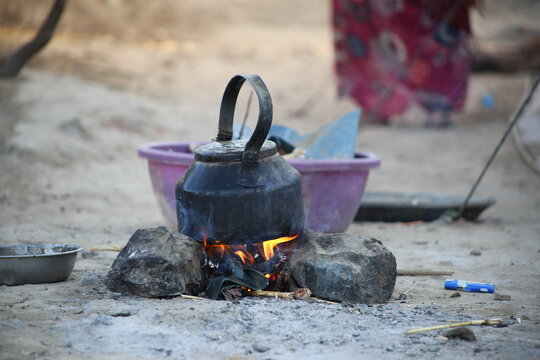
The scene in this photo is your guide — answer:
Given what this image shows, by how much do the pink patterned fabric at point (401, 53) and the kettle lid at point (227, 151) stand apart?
23.4ft

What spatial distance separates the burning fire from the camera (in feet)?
11.4

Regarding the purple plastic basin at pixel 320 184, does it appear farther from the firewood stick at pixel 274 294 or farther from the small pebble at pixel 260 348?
the small pebble at pixel 260 348

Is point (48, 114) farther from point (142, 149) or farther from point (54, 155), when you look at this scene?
point (142, 149)

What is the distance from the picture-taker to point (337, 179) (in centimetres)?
473

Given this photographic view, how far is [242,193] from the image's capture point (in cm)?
336

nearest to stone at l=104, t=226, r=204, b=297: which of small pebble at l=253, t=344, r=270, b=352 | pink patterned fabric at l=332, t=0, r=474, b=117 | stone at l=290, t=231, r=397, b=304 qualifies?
stone at l=290, t=231, r=397, b=304

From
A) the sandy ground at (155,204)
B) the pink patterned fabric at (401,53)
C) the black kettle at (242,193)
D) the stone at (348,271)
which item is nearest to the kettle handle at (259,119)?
the black kettle at (242,193)

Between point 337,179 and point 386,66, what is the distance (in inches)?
265

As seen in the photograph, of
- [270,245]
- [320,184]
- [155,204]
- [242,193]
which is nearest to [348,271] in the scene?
[270,245]

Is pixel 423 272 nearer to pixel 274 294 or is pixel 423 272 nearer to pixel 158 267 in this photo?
pixel 274 294

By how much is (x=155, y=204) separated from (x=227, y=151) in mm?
3095

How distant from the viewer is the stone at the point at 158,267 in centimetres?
328

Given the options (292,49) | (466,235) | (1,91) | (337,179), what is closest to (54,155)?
(1,91)

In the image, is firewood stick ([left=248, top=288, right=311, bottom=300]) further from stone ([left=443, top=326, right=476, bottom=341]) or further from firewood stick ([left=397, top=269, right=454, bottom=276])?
firewood stick ([left=397, top=269, right=454, bottom=276])
